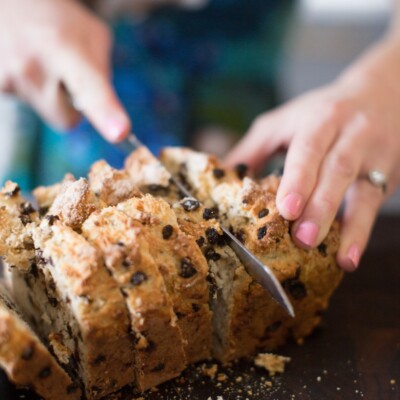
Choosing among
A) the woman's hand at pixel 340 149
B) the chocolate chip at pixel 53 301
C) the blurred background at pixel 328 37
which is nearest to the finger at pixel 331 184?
the woman's hand at pixel 340 149

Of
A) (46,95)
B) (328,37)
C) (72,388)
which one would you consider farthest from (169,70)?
(328,37)

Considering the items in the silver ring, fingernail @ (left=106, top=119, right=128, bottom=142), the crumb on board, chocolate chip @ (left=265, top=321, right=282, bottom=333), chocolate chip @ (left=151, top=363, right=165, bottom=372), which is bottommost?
chocolate chip @ (left=265, top=321, right=282, bottom=333)

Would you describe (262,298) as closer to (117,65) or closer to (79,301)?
(79,301)

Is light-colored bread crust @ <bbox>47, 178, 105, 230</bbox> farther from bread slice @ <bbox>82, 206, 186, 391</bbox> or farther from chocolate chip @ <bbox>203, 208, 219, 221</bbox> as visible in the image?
chocolate chip @ <bbox>203, 208, 219, 221</bbox>

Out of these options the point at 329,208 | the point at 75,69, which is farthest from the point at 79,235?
the point at 75,69

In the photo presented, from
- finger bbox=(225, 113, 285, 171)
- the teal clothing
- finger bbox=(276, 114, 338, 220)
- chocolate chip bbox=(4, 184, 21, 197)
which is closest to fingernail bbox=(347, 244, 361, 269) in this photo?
finger bbox=(276, 114, 338, 220)

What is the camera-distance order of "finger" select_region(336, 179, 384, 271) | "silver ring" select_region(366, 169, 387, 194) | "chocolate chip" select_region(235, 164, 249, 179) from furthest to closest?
"silver ring" select_region(366, 169, 387, 194)
"chocolate chip" select_region(235, 164, 249, 179)
"finger" select_region(336, 179, 384, 271)

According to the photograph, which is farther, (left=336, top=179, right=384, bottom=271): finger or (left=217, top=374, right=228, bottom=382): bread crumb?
A: (left=336, top=179, right=384, bottom=271): finger
